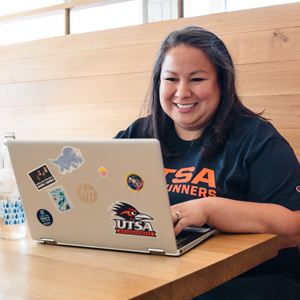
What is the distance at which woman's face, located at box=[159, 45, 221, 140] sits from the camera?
3.84 ft

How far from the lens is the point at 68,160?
71 cm

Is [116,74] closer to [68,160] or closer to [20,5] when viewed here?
[20,5]

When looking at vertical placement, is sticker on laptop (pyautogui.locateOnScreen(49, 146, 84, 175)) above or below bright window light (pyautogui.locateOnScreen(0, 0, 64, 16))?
below

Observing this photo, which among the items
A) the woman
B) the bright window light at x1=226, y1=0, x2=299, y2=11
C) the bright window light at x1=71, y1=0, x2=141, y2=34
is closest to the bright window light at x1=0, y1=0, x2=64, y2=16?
the bright window light at x1=71, y1=0, x2=141, y2=34

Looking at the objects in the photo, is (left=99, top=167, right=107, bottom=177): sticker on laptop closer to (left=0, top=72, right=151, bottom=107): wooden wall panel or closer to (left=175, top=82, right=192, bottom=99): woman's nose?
(left=175, top=82, right=192, bottom=99): woman's nose

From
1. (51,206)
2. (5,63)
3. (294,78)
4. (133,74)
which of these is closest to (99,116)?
(133,74)

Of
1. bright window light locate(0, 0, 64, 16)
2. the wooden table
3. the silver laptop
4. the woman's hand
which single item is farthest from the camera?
bright window light locate(0, 0, 64, 16)

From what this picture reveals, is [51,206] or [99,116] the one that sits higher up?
[99,116]

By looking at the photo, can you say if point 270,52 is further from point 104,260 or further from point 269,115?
point 104,260

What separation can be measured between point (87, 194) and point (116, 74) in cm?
147

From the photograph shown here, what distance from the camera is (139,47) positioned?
202 centimetres

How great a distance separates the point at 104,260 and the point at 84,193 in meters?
0.13

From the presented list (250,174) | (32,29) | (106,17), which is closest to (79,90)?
(106,17)

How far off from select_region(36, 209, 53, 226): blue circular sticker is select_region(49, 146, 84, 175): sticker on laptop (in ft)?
0.37
